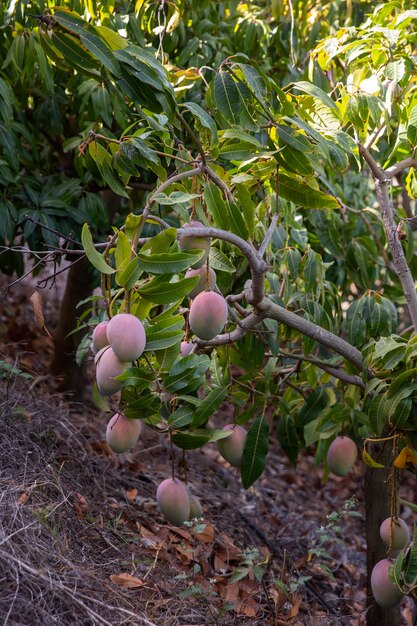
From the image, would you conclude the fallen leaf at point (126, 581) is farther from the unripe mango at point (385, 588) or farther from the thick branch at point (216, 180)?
the thick branch at point (216, 180)

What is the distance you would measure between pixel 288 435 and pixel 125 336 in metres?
1.23

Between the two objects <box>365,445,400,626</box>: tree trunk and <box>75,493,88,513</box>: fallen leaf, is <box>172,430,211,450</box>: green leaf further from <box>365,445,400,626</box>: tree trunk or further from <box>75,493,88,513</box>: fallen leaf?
<box>365,445,400,626</box>: tree trunk

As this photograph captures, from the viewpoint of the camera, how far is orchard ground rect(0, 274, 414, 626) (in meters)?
1.62

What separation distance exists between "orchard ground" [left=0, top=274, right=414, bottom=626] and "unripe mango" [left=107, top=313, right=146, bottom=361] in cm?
47

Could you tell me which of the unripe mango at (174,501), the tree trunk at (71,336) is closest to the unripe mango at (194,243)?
the unripe mango at (174,501)

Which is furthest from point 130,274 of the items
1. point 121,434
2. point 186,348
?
Answer: point 186,348

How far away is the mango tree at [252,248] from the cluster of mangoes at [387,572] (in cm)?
4

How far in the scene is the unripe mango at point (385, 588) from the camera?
1819 mm

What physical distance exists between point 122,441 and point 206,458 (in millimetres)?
1990

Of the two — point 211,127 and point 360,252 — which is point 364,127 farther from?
point 360,252

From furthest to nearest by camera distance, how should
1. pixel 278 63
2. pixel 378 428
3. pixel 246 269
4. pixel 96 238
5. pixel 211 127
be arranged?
pixel 278 63
pixel 96 238
pixel 246 269
pixel 378 428
pixel 211 127

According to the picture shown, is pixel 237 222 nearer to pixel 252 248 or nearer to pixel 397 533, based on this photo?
pixel 252 248

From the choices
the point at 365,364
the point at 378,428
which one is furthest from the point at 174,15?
the point at 378,428

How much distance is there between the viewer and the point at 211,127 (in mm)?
1626
